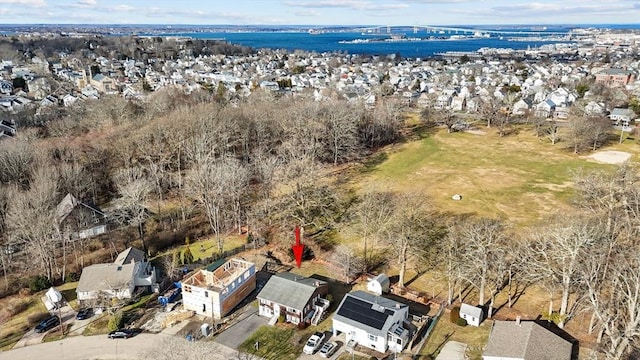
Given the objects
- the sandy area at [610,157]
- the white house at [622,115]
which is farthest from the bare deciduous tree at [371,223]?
the white house at [622,115]

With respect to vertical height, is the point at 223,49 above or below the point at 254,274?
above

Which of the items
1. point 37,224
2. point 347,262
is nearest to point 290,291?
point 347,262

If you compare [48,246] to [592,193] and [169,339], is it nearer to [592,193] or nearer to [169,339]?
[169,339]

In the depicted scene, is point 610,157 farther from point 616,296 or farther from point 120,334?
point 120,334

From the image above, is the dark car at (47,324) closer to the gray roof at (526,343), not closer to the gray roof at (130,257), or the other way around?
the gray roof at (130,257)

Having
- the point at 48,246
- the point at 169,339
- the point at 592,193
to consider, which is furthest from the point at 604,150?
the point at 48,246
